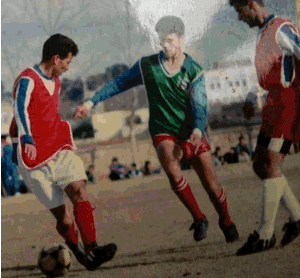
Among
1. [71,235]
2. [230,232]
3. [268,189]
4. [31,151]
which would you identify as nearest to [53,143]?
[31,151]

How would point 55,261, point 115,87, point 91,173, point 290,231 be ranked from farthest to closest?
1. point 91,173
2. point 55,261
3. point 115,87
4. point 290,231

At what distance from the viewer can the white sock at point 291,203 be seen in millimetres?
7660

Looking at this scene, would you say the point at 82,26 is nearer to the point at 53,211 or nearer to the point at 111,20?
the point at 111,20

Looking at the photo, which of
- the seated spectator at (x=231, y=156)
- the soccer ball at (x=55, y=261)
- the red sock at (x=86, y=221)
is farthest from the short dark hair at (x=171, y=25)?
the soccer ball at (x=55, y=261)

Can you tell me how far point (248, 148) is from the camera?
780cm

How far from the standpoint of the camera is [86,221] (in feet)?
26.1

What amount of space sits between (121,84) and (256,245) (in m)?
1.46

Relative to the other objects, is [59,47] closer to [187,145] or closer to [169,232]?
[187,145]

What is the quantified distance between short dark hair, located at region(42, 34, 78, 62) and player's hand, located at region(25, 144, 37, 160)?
632mm

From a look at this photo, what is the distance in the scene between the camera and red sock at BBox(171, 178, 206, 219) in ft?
25.6

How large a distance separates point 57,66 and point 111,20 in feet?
1.71

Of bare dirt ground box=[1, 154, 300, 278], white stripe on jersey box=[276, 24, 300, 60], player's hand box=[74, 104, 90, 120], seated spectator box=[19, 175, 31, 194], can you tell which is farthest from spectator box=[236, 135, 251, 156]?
seated spectator box=[19, 175, 31, 194]

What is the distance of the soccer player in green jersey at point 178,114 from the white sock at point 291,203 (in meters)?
0.40

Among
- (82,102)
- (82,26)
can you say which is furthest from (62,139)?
(82,26)
